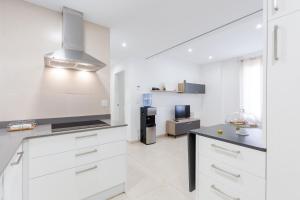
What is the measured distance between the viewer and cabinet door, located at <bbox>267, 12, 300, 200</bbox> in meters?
0.90

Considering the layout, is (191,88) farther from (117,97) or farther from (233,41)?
(117,97)

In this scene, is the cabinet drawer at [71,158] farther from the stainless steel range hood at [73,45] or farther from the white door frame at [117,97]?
the white door frame at [117,97]

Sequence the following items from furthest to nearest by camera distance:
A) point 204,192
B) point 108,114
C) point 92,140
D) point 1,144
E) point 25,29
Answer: point 108,114
point 25,29
point 92,140
point 204,192
point 1,144

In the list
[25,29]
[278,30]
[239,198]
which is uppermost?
[25,29]

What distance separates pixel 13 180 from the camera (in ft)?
3.57

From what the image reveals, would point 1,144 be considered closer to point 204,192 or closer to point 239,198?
point 204,192

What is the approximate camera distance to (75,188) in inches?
64.1

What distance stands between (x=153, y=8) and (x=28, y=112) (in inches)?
85.6

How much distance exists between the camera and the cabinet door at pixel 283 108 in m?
0.90

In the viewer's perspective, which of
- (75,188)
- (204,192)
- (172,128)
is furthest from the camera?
(172,128)

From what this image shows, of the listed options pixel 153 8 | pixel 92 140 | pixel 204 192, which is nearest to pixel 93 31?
pixel 153 8

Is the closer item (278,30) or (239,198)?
(278,30)

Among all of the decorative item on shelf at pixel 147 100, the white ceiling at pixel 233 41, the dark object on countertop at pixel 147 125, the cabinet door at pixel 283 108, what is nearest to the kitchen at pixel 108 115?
the cabinet door at pixel 283 108

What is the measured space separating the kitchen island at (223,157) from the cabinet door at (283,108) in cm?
9
